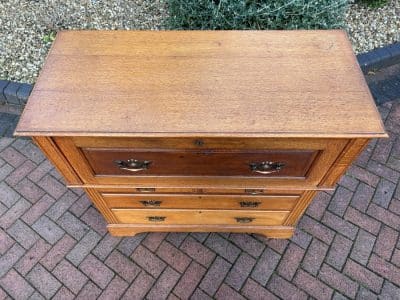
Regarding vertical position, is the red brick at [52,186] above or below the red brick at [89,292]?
above

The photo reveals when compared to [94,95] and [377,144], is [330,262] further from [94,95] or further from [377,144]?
[94,95]

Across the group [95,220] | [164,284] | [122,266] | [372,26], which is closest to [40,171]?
[95,220]

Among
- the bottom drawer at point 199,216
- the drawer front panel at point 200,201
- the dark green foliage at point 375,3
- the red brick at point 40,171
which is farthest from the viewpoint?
the dark green foliage at point 375,3

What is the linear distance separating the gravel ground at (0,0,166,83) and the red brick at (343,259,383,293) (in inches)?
123

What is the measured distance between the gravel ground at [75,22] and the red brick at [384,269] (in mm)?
2258

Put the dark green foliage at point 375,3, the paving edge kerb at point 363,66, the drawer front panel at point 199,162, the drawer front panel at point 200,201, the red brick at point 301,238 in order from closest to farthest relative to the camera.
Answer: the drawer front panel at point 199,162 → the drawer front panel at point 200,201 → the red brick at point 301,238 → the paving edge kerb at point 363,66 → the dark green foliage at point 375,3

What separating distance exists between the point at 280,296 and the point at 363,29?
10.3ft

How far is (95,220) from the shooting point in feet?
9.27

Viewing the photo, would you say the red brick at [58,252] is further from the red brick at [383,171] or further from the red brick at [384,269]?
the red brick at [383,171]

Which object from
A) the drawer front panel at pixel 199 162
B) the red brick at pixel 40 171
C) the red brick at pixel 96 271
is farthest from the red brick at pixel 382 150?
the red brick at pixel 40 171

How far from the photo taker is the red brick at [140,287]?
2.48 meters

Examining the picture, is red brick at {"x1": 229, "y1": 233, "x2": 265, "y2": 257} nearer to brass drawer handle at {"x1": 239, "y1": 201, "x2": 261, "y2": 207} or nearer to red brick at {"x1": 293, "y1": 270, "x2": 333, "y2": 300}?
red brick at {"x1": 293, "y1": 270, "x2": 333, "y2": 300}

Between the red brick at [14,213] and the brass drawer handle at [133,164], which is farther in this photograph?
the red brick at [14,213]

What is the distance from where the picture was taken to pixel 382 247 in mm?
2648
